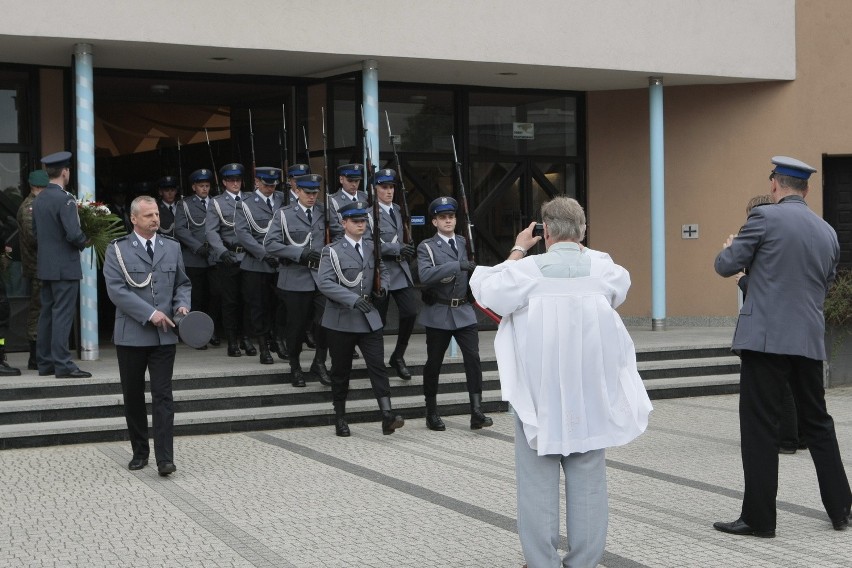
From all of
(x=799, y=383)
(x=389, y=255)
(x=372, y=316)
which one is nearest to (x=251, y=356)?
(x=389, y=255)

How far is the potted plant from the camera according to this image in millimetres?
11414

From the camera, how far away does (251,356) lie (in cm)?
1209

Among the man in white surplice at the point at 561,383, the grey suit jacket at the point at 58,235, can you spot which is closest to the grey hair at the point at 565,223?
the man in white surplice at the point at 561,383

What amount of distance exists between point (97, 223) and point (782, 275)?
6.75 m

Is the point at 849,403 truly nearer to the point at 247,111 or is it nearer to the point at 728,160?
the point at 728,160

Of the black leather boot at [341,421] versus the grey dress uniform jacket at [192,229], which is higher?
the grey dress uniform jacket at [192,229]

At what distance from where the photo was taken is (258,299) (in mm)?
11578

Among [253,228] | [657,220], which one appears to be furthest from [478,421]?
[657,220]

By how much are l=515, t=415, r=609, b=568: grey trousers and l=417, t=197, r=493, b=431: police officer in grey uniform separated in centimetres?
467

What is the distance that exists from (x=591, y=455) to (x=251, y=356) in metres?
7.48

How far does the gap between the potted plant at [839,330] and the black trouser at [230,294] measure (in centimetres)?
579

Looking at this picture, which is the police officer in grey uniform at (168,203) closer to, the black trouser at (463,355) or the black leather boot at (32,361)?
the black leather boot at (32,361)

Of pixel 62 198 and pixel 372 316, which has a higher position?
pixel 62 198

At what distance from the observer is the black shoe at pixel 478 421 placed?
976 centimetres
